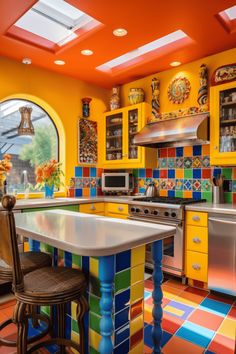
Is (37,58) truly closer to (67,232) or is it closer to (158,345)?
(67,232)

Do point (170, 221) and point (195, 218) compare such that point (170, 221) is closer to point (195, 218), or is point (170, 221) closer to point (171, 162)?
point (195, 218)

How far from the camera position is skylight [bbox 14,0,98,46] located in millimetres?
2414

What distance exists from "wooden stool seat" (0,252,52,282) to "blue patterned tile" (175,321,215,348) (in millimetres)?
1159

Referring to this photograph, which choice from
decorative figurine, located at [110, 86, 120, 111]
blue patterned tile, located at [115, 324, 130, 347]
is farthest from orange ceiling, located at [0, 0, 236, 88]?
blue patterned tile, located at [115, 324, 130, 347]

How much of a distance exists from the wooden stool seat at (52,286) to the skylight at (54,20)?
2.23 meters

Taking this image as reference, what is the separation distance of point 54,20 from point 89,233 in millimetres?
2244

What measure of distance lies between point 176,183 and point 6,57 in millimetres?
2682

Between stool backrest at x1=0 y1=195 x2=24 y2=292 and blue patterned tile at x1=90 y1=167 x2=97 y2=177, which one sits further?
blue patterned tile at x1=90 y1=167 x2=97 y2=177

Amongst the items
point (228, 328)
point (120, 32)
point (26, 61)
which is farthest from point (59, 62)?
point (228, 328)

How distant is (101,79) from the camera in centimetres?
396

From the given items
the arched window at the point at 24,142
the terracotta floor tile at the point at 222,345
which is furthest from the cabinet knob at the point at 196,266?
the arched window at the point at 24,142

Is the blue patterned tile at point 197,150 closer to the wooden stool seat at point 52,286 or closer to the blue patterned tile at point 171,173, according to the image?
the blue patterned tile at point 171,173

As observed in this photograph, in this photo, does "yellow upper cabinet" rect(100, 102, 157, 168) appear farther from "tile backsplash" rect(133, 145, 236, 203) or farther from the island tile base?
the island tile base

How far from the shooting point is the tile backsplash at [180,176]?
3.16 meters
